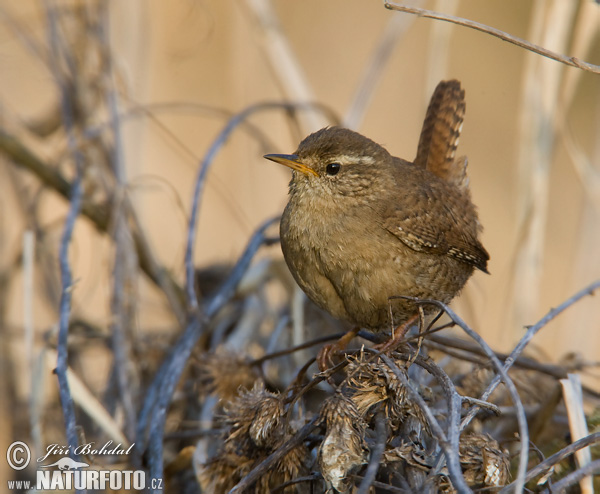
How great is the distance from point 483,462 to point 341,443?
314 millimetres

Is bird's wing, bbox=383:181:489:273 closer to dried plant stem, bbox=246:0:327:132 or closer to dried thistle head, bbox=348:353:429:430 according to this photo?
dried thistle head, bbox=348:353:429:430

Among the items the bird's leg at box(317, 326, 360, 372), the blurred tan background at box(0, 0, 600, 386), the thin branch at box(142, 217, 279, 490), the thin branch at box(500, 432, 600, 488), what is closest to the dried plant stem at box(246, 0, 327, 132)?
the blurred tan background at box(0, 0, 600, 386)

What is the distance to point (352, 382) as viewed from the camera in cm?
164

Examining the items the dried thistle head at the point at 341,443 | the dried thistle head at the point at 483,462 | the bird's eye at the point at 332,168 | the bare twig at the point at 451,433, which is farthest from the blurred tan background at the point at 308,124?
the dried thistle head at the point at 483,462

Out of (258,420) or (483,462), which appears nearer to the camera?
(483,462)

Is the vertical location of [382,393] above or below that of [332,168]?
below

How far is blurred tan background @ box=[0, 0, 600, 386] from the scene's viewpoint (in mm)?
3016

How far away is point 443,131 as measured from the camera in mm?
2953

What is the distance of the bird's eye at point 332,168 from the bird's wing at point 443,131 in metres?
0.68

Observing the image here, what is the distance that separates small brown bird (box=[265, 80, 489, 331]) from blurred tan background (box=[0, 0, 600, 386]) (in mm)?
534

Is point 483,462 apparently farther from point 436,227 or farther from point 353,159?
point 353,159

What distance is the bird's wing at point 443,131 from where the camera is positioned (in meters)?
2.96

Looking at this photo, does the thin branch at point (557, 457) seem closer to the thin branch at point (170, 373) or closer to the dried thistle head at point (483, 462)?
the dried thistle head at point (483, 462)

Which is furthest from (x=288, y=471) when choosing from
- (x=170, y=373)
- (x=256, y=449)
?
(x=170, y=373)
